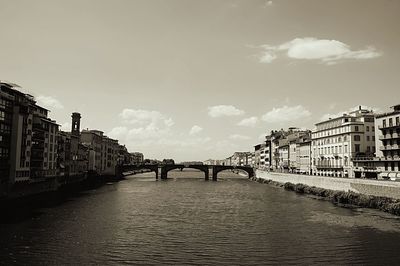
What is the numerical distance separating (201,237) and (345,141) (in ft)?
257

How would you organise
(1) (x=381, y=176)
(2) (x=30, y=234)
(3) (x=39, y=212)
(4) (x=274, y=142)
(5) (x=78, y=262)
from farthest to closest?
(4) (x=274, y=142) → (1) (x=381, y=176) → (3) (x=39, y=212) → (2) (x=30, y=234) → (5) (x=78, y=262)

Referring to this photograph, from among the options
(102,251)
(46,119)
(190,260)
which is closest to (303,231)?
(190,260)

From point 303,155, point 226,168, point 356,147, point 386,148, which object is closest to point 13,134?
point 386,148

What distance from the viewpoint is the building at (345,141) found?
106438 mm

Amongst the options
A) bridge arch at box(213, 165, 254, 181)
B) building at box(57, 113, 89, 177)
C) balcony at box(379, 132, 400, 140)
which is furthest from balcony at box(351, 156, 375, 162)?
bridge arch at box(213, 165, 254, 181)

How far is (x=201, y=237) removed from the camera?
145 feet

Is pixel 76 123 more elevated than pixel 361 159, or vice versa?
pixel 76 123

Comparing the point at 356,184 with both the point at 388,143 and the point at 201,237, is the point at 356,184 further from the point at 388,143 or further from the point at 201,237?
the point at 201,237

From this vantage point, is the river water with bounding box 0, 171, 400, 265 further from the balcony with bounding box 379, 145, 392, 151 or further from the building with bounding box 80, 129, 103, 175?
the building with bounding box 80, 129, 103, 175

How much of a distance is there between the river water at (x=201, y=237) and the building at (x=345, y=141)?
43.4 m

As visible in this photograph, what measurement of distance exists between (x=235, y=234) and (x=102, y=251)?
16300mm

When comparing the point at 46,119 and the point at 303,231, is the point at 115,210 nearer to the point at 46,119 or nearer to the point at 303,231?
the point at 303,231

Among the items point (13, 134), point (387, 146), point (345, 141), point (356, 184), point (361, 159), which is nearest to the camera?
point (356, 184)

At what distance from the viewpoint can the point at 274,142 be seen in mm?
197875
